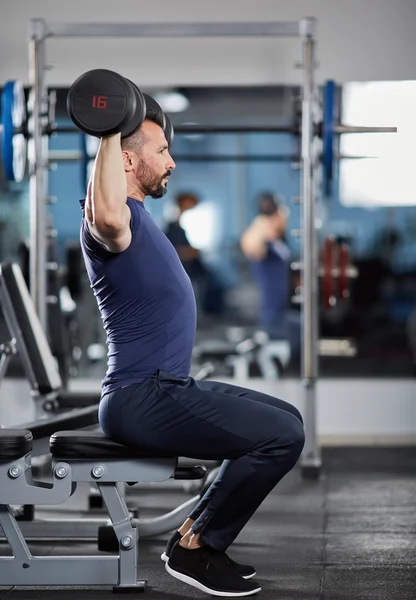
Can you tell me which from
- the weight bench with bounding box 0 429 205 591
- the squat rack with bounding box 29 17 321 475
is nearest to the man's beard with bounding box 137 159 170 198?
the weight bench with bounding box 0 429 205 591

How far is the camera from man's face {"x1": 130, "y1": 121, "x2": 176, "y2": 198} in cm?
249

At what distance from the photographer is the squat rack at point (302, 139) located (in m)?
4.50

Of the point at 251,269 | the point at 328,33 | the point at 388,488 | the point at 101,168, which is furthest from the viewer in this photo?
the point at 251,269

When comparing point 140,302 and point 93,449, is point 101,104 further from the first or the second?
point 93,449

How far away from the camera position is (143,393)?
2.41 meters

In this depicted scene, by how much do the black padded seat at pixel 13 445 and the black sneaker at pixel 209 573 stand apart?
0.48 metres

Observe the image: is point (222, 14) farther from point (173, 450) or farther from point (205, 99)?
point (173, 450)

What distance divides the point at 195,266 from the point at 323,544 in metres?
2.72

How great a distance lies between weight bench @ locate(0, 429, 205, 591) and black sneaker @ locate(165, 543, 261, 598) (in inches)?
4.5

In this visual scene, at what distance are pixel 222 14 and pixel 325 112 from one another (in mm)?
1345

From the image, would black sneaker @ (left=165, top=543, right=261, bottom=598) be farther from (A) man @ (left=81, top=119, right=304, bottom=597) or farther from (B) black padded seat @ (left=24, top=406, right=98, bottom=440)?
(B) black padded seat @ (left=24, top=406, right=98, bottom=440)

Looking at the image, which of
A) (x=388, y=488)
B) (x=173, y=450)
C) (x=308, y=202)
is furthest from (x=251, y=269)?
(x=173, y=450)

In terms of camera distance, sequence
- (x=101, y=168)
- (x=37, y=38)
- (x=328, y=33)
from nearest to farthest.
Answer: (x=101, y=168) → (x=37, y=38) → (x=328, y=33)

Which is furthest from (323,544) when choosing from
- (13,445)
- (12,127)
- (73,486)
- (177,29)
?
(177,29)
